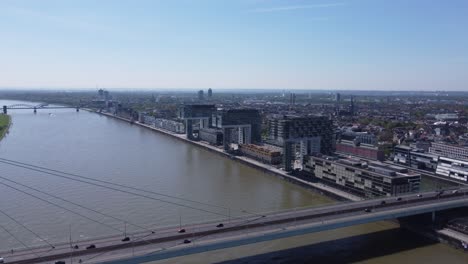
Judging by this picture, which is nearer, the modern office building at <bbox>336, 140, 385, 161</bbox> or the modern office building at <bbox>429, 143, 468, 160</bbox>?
the modern office building at <bbox>429, 143, 468, 160</bbox>

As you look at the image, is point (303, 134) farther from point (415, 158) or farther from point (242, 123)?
point (242, 123)

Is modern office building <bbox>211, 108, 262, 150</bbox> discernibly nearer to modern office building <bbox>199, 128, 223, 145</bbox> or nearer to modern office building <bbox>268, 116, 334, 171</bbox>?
modern office building <bbox>199, 128, 223, 145</bbox>

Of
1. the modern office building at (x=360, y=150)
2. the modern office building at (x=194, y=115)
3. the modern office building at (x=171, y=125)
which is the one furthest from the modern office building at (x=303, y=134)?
the modern office building at (x=171, y=125)

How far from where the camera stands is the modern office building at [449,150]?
40.3ft

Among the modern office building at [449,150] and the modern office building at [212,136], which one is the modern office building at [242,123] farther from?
the modern office building at [449,150]

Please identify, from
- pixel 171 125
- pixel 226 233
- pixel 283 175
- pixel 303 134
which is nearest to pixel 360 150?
pixel 303 134

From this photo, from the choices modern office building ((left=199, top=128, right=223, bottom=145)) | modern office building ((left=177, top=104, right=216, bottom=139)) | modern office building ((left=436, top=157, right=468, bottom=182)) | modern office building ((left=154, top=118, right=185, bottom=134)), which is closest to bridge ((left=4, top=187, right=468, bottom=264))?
modern office building ((left=436, top=157, right=468, bottom=182))

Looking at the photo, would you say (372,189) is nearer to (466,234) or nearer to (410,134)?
(466,234)

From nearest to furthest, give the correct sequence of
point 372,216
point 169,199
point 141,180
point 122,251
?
point 122,251 → point 372,216 → point 169,199 → point 141,180

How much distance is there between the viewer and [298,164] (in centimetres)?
1206

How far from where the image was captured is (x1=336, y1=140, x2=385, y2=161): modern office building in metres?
12.6

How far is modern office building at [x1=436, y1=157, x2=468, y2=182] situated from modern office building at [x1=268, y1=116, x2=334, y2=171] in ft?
10.7

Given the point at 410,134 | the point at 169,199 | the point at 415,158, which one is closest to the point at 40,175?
the point at 169,199

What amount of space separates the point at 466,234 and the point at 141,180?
22.2 feet
